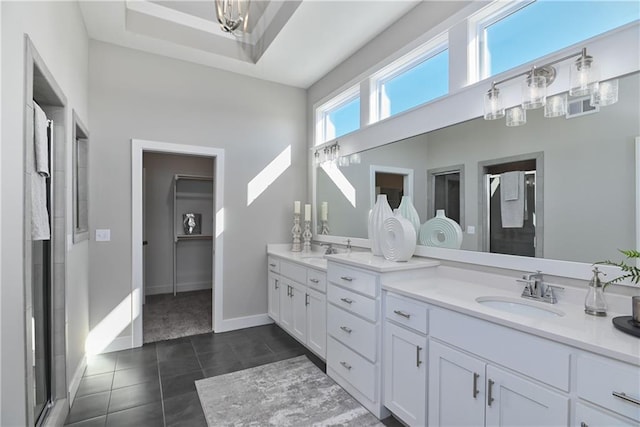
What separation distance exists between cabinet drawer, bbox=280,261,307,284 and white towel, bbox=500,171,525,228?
68.9 inches

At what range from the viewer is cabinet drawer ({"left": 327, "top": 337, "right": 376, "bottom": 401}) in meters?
Answer: 2.06

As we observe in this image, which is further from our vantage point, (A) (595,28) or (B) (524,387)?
(A) (595,28)

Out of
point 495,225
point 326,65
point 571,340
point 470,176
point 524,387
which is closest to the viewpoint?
point 571,340

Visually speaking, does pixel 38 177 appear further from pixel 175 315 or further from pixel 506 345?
pixel 175 315

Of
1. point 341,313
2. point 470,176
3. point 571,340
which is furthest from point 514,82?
point 341,313

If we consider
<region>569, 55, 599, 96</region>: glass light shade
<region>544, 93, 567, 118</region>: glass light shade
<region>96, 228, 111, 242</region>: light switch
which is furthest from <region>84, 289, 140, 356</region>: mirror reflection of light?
<region>569, 55, 599, 96</region>: glass light shade

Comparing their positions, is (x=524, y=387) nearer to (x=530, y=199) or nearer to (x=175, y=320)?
(x=530, y=199)

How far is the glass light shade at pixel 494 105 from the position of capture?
184 centimetres

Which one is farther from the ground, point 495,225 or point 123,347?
point 495,225

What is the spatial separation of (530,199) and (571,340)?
90 centimetres

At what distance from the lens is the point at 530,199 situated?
1782mm

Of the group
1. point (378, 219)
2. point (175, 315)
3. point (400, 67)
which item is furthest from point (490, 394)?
point (175, 315)

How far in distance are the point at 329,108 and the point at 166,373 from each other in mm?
3261

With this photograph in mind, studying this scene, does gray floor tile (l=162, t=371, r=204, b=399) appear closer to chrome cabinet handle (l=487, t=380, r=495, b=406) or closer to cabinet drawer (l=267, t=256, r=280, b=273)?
cabinet drawer (l=267, t=256, r=280, b=273)
